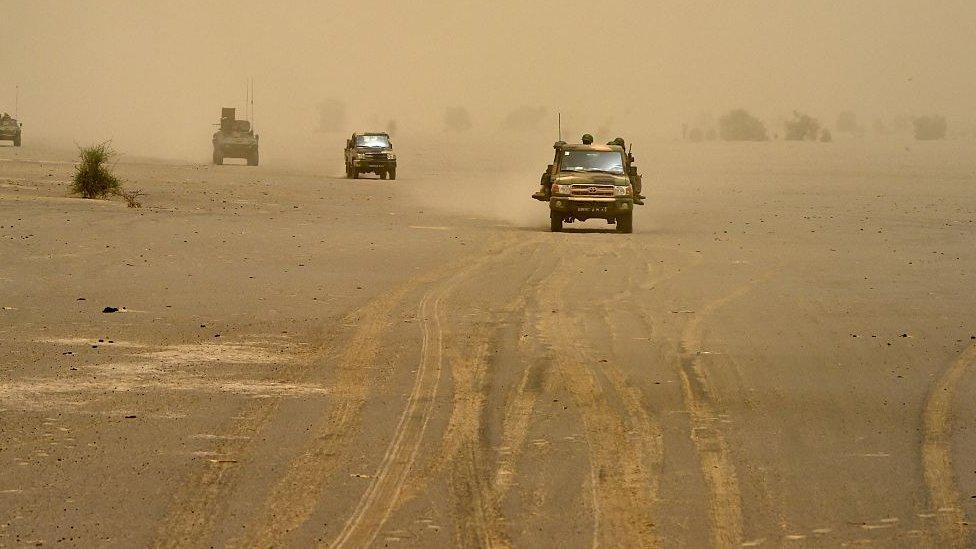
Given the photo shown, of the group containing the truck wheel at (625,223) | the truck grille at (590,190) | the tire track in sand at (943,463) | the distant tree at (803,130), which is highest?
the distant tree at (803,130)

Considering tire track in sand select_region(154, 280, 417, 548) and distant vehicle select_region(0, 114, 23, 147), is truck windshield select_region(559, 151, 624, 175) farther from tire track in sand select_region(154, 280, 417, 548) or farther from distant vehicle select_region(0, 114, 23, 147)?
distant vehicle select_region(0, 114, 23, 147)

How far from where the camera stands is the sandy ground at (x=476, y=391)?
7.38m

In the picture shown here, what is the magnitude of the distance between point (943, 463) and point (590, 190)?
18.6 m

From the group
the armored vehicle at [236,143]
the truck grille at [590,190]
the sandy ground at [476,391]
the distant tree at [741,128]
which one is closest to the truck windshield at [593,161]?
the truck grille at [590,190]

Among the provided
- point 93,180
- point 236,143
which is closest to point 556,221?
point 93,180

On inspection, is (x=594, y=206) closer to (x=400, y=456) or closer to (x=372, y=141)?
(x=400, y=456)

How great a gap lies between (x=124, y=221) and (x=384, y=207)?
10.3 metres

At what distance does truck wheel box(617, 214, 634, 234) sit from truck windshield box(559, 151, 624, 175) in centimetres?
84

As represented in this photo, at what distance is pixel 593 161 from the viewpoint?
2781 cm

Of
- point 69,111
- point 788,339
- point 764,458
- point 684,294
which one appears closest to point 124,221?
point 684,294

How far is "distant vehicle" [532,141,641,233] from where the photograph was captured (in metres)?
27.1

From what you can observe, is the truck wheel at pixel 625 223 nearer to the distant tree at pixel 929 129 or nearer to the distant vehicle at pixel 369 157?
the distant vehicle at pixel 369 157

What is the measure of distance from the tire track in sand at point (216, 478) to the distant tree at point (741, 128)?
13814 cm

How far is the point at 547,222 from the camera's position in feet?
103
